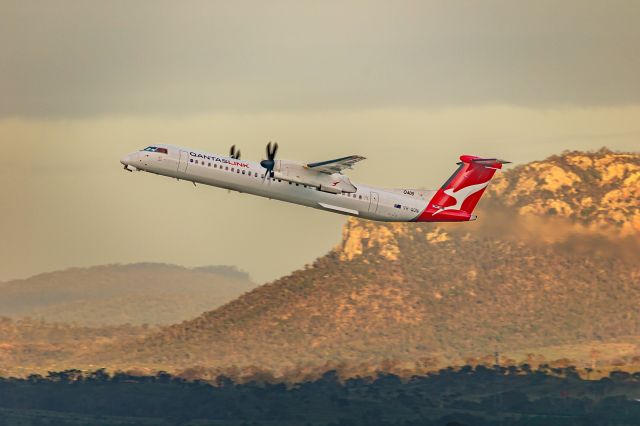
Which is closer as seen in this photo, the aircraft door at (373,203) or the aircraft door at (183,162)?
the aircraft door at (183,162)

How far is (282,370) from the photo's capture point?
16075 centimetres

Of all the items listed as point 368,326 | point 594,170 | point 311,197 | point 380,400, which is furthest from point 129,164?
point 594,170

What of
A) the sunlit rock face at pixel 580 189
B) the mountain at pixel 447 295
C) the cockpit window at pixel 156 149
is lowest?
the mountain at pixel 447 295

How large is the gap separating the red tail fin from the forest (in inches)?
1284

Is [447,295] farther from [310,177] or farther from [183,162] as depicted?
[183,162]

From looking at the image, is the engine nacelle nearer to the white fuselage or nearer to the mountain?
the white fuselage

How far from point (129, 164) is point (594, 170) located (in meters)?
97.3

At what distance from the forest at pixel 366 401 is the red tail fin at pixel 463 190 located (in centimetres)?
3260

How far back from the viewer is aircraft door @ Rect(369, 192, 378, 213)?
110812 mm

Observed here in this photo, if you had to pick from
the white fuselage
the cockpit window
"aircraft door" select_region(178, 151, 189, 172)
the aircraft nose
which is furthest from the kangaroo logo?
the aircraft nose

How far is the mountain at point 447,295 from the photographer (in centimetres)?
16975

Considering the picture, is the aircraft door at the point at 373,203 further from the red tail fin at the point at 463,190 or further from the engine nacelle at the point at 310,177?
the red tail fin at the point at 463,190

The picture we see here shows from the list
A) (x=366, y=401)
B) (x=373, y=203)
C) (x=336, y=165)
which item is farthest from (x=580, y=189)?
(x=336, y=165)

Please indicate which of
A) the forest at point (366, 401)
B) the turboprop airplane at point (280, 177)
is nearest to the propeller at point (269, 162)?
the turboprop airplane at point (280, 177)
